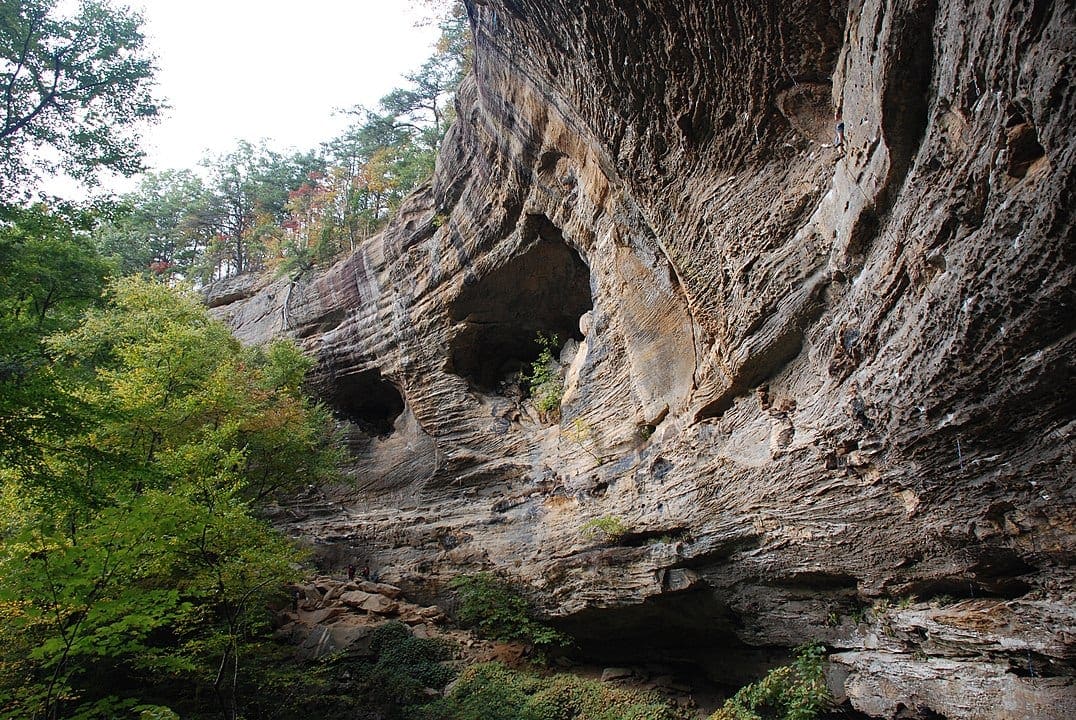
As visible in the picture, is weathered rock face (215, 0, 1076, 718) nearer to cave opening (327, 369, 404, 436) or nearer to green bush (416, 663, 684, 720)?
green bush (416, 663, 684, 720)

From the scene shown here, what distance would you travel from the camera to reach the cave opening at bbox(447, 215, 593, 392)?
12781 millimetres

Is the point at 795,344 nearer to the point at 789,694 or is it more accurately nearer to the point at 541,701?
the point at 789,694

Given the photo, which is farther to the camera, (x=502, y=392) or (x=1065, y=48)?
(x=502, y=392)

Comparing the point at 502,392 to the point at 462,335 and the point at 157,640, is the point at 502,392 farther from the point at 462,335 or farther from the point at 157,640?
the point at 157,640

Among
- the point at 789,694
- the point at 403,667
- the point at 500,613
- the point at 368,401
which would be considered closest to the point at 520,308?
the point at 368,401

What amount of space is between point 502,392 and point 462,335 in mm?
1916

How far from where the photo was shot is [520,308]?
14148mm

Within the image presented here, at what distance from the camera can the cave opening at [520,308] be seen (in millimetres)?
12781

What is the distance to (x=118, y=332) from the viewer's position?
11516 mm

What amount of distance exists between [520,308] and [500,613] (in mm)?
7399

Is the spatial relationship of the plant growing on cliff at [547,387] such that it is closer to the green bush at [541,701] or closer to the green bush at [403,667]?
the green bush at [403,667]

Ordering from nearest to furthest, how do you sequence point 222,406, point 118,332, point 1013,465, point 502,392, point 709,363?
1. point 1013,465
2. point 709,363
3. point 222,406
4. point 118,332
5. point 502,392

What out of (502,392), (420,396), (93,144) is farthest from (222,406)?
(93,144)

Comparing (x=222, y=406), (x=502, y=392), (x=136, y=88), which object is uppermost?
(x=136, y=88)
